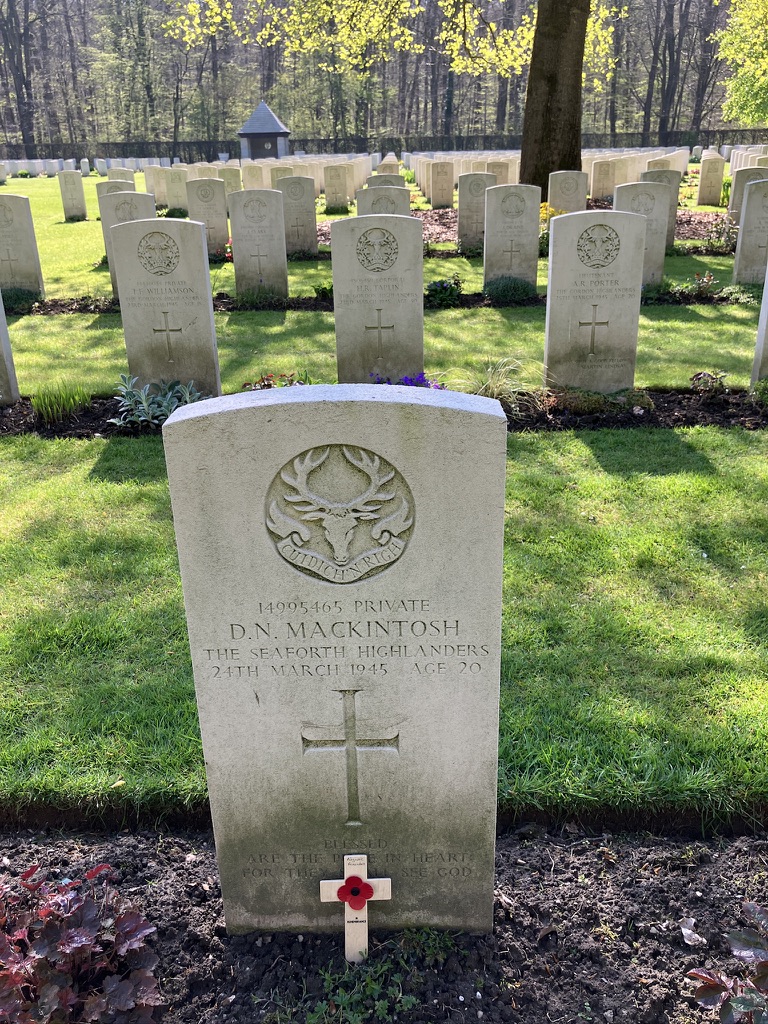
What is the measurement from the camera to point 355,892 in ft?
8.10

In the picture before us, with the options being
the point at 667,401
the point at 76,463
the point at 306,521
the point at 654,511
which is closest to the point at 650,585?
the point at 654,511

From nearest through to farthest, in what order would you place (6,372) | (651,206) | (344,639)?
1. (344,639)
2. (6,372)
3. (651,206)

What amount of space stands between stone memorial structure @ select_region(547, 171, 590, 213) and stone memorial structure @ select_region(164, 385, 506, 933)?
14529 mm

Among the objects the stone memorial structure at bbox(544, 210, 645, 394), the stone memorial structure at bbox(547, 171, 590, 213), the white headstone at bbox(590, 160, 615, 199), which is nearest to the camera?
the stone memorial structure at bbox(544, 210, 645, 394)

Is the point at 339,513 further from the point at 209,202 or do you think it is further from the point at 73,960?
the point at 209,202

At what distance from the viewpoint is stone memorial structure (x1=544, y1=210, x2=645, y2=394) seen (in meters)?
7.13

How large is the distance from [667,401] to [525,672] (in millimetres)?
4624

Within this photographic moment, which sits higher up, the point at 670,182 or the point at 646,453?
the point at 670,182

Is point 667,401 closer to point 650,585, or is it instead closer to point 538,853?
point 650,585

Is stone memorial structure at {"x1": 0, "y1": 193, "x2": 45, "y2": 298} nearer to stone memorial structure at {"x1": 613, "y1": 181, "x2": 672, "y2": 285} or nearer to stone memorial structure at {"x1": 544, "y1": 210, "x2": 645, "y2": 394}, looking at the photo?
stone memorial structure at {"x1": 544, "y1": 210, "x2": 645, "y2": 394}

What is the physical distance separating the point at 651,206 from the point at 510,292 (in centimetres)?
223

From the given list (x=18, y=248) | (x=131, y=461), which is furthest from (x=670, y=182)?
(x=131, y=461)

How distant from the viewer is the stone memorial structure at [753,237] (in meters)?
11.2

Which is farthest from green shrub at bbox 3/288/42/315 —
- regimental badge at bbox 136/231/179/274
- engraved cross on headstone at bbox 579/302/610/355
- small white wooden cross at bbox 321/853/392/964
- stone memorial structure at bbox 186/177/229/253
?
small white wooden cross at bbox 321/853/392/964
